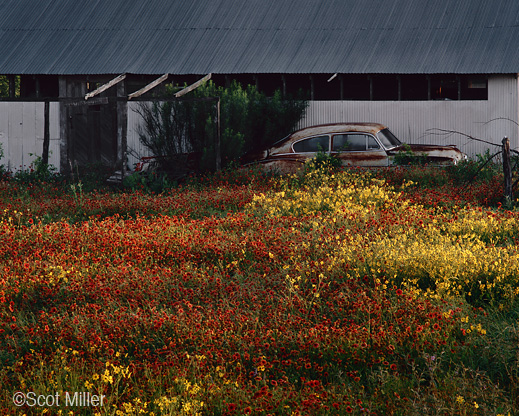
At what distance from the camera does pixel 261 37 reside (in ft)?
64.8

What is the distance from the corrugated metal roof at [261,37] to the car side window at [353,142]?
10.2 ft

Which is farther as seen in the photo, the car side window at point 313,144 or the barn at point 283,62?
the barn at point 283,62

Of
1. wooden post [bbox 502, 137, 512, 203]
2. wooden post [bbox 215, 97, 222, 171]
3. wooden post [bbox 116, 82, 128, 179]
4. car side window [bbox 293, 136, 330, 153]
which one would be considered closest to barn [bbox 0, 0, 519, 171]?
wooden post [bbox 116, 82, 128, 179]

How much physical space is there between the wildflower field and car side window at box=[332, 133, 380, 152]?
5427 mm

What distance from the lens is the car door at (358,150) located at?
1523 centimetres

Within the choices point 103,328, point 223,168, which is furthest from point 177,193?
point 103,328

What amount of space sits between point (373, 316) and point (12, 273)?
3759 mm

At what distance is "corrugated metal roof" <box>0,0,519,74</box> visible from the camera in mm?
18156

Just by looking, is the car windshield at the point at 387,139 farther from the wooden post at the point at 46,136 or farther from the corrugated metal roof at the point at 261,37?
the wooden post at the point at 46,136

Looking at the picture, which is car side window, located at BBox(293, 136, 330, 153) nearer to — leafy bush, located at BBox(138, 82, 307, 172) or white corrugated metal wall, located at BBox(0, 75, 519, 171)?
leafy bush, located at BBox(138, 82, 307, 172)

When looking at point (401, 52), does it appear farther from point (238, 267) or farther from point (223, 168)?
point (238, 267)

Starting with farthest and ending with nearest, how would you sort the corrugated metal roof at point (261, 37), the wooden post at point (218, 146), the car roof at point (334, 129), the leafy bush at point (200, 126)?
the corrugated metal roof at point (261, 37)
the car roof at point (334, 129)
the leafy bush at point (200, 126)
the wooden post at point (218, 146)

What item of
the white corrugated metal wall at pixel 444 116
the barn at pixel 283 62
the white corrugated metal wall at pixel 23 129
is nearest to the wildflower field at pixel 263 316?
the white corrugated metal wall at pixel 444 116

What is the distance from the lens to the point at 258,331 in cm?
571
